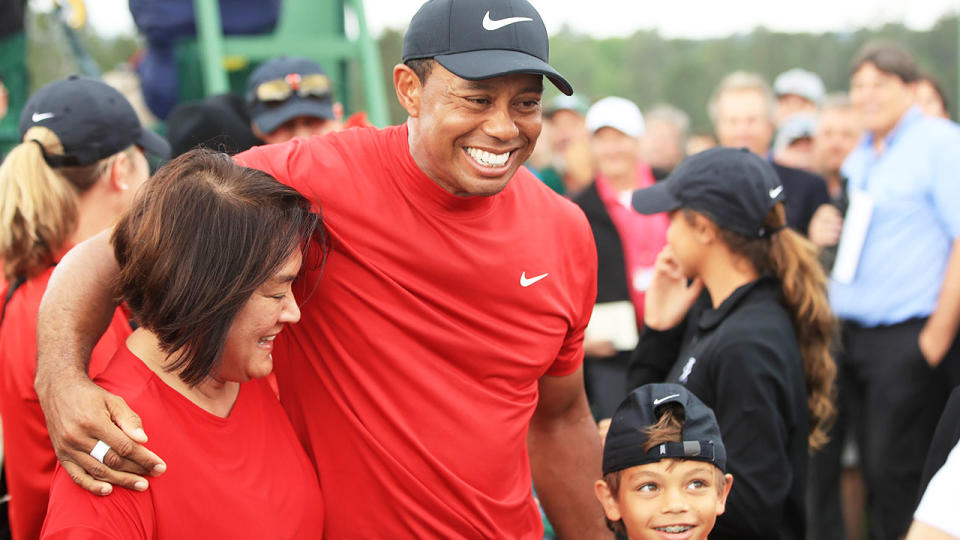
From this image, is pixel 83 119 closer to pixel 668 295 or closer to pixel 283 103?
pixel 283 103

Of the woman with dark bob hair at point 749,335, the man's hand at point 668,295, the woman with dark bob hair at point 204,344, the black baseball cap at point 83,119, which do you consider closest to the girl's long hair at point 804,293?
the woman with dark bob hair at point 749,335

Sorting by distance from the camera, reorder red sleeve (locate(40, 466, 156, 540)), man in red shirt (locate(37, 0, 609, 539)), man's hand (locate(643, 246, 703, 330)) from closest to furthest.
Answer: red sleeve (locate(40, 466, 156, 540)) → man in red shirt (locate(37, 0, 609, 539)) → man's hand (locate(643, 246, 703, 330))

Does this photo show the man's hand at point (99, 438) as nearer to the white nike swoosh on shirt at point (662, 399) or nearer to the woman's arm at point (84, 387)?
the woman's arm at point (84, 387)

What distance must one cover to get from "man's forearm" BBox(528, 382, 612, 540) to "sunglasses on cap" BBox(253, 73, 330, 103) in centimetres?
226

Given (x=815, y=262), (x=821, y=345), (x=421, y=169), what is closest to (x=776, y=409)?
(x=821, y=345)

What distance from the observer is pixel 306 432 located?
2.34 m

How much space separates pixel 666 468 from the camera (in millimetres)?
2500

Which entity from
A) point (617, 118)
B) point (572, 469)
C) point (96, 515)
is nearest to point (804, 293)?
point (572, 469)

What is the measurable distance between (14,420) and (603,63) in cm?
904

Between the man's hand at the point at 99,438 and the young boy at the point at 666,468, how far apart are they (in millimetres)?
1198

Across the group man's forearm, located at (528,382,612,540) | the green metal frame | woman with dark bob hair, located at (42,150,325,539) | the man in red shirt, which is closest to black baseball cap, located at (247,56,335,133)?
the green metal frame

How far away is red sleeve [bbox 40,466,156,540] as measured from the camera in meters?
1.78

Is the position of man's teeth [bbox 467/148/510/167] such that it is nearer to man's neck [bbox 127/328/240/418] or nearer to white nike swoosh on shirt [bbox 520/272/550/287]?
white nike swoosh on shirt [bbox 520/272/550/287]

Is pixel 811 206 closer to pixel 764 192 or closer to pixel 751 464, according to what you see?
pixel 764 192
